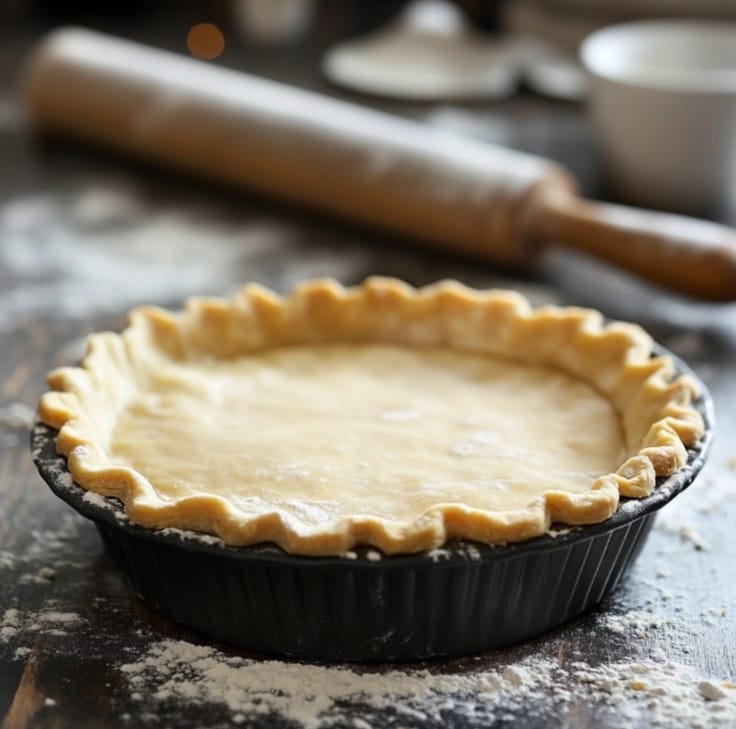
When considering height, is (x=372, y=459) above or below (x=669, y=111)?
below

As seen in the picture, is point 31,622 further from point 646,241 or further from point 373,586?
point 646,241

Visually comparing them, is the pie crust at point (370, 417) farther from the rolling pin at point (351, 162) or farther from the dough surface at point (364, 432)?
the rolling pin at point (351, 162)

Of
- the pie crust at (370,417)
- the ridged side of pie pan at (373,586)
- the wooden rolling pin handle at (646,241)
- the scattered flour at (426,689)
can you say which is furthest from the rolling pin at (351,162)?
the scattered flour at (426,689)

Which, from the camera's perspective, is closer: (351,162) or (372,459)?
(372,459)

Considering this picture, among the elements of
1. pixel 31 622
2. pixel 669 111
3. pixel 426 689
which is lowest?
pixel 31 622

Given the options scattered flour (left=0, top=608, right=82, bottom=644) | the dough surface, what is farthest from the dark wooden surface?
the dough surface

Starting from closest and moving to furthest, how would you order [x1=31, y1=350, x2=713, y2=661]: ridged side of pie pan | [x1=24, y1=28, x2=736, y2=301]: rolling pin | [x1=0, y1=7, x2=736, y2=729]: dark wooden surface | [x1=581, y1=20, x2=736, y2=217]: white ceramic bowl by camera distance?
[x1=31, y1=350, x2=713, y2=661]: ridged side of pie pan → [x1=0, y1=7, x2=736, y2=729]: dark wooden surface → [x1=24, y1=28, x2=736, y2=301]: rolling pin → [x1=581, y1=20, x2=736, y2=217]: white ceramic bowl

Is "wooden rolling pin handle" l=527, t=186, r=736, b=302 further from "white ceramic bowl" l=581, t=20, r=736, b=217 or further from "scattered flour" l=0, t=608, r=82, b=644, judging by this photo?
"scattered flour" l=0, t=608, r=82, b=644

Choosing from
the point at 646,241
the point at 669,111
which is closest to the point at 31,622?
the point at 646,241
